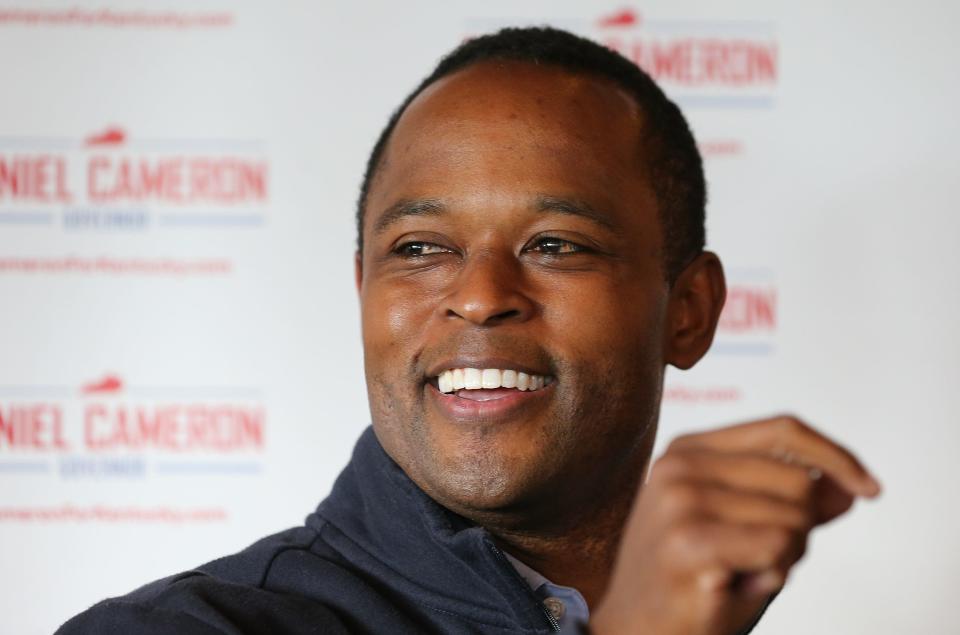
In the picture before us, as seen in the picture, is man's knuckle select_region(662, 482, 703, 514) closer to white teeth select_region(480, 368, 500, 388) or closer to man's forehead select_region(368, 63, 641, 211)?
white teeth select_region(480, 368, 500, 388)

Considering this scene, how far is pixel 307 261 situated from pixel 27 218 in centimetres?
58

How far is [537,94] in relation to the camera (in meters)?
1.16

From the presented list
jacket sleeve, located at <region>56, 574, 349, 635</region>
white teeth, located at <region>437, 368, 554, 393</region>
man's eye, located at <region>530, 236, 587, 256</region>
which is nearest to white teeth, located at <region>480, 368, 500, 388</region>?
white teeth, located at <region>437, 368, 554, 393</region>

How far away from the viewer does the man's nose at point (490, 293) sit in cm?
105

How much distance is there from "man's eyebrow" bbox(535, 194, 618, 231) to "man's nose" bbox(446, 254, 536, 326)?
6 cm

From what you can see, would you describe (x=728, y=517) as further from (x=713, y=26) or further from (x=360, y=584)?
(x=713, y=26)

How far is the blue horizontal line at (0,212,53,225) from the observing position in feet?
7.92

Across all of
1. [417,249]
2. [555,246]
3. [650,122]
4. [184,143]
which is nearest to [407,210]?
[417,249]

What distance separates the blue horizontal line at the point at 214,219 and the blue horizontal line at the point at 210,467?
1.58 ft

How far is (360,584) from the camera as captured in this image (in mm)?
1046

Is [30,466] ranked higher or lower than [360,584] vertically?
lower

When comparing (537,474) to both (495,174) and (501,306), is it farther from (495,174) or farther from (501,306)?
(495,174)

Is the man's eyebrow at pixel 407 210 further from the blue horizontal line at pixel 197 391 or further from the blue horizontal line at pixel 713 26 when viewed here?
the blue horizontal line at pixel 713 26

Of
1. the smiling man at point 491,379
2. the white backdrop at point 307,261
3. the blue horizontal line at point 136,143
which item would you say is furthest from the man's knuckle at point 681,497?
the blue horizontal line at point 136,143
